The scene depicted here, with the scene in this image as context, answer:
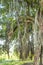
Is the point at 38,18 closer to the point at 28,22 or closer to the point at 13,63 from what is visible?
the point at 28,22

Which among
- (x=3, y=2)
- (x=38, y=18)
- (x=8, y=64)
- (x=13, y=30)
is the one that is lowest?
(x=8, y=64)

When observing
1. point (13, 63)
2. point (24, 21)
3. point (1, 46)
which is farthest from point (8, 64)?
point (24, 21)

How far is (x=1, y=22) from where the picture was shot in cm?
495

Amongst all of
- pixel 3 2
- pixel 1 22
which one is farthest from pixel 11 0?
pixel 1 22

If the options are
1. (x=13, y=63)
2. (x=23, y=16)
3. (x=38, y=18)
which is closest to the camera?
(x=38, y=18)

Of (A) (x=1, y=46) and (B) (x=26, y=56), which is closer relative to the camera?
(B) (x=26, y=56)

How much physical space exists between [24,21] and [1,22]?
1.04m

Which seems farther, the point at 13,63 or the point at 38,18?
the point at 13,63

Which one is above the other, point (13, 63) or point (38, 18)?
point (38, 18)

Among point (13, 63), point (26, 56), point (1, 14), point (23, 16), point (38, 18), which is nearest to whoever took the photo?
point (38, 18)

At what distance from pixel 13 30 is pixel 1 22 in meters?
0.64

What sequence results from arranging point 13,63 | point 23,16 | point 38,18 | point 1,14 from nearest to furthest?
point 38,18, point 23,16, point 1,14, point 13,63

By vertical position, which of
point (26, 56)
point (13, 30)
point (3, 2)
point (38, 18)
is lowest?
point (26, 56)

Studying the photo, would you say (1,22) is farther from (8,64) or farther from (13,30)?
(8,64)
